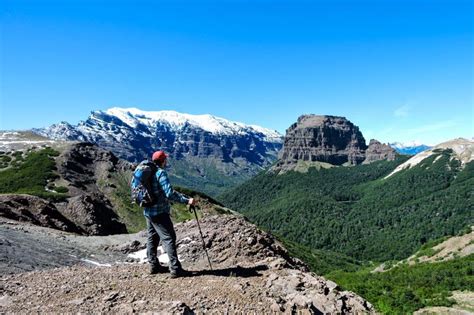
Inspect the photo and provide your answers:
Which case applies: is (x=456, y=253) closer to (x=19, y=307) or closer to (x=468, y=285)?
(x=468, y=285)

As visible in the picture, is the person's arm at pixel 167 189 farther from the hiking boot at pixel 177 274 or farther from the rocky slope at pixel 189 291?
the rocky slope at pixel 189 291

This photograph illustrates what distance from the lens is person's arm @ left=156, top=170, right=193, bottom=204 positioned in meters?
12.2

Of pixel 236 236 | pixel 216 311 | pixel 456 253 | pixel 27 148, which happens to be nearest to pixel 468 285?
pixel 456 253

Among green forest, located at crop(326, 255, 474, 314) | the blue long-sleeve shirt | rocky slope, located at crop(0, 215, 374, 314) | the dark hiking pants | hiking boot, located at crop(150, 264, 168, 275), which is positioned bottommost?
green forest, located at crop(326, 255, 474, 314)

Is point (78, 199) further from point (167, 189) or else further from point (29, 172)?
point (167, 189)

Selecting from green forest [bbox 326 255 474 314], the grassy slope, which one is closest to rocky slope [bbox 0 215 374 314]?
green forest [bbox 326 255 474 314]

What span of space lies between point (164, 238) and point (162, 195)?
144 cm

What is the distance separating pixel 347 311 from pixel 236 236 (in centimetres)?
644

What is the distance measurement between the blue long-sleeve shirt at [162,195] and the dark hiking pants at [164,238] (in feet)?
0.71

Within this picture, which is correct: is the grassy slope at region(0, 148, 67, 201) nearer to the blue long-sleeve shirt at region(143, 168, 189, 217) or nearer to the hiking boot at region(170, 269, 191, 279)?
the blue long-sleeve shirt at region(143, 168, 189, 217)

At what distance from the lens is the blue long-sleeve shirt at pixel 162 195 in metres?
12.3

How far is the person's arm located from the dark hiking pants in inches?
35.6

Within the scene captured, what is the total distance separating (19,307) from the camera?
10.7 m

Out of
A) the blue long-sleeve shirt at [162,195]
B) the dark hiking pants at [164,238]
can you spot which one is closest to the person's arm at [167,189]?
the blue long-sleeve shirt at [162,195]
